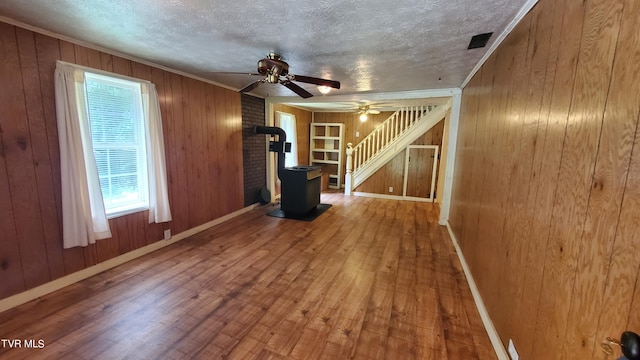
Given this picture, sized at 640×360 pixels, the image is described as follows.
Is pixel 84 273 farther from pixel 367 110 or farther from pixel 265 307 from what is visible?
pixel 367 110

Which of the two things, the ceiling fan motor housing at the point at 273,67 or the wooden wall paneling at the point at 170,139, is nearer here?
the ceiling fan motor housing at the point at 273,67

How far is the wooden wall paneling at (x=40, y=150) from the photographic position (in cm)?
202

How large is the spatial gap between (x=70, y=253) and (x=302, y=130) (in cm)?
538

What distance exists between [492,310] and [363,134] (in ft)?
18.7

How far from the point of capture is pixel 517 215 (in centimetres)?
154

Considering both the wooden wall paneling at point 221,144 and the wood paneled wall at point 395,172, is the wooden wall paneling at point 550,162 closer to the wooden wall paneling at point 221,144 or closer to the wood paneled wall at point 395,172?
the wooden wall paneling at point 221,144

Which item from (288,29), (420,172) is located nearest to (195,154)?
(288,29)

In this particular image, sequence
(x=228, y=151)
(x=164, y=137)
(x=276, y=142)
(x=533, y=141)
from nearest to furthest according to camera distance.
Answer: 1. (x=533, y=141)
2. (x=164, y=137)
3. (x=228, y=151)
4. (x=276, y=142)

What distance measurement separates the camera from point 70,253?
2361 mm

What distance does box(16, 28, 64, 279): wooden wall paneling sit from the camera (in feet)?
6.64

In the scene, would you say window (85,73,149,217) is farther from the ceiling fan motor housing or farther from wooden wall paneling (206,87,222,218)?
the ceiling fan motor housing

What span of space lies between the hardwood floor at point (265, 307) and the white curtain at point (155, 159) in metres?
0.52

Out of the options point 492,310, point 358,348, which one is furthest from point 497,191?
point 358,348

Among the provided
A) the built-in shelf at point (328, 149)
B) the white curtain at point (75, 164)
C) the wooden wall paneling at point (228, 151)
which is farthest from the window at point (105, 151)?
the built-in shelf at point (328, 149)
